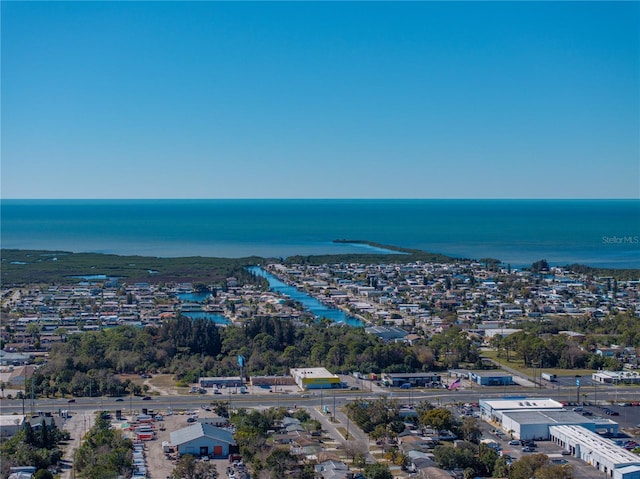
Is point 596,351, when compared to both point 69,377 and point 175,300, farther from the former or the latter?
point 175,300

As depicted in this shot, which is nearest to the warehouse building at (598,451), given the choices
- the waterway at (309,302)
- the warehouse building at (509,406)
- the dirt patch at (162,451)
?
the warehouse building at (509,406)

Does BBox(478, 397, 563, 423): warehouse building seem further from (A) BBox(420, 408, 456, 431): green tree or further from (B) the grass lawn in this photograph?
(B) the grass lawn

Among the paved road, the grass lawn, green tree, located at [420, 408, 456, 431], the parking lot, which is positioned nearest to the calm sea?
the grass lawn

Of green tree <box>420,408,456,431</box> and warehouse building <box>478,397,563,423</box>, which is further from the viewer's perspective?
warehouse building <box>478,397,563,423</box>

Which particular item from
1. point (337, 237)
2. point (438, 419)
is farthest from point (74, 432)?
point (337, 237)

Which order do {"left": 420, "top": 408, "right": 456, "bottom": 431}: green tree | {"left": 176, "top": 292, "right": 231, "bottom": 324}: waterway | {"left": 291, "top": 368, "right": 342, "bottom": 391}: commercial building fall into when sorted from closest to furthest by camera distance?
{"left": 420, "top": 408, "right": 456, "bottom": 431}: green tree
{"left": 291, "top": 368, "right": 342, "bottom": 391}: commercial building
{"left": 176, "top": 292, "right": 231, "bottom": 324}: waterway

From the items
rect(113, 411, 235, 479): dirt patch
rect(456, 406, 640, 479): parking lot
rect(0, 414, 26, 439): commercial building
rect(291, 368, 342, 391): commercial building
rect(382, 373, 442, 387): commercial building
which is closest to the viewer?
rect(113, 411, 235, 479): dirt patch

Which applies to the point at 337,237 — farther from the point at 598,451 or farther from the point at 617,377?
the point at 598,451
